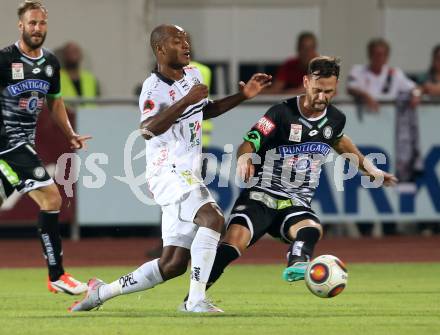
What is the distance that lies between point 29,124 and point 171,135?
1867 millimetres

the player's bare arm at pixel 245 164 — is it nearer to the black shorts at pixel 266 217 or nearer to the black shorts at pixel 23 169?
the black shorts at pixel 266 217

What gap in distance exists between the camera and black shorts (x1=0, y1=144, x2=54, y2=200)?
9.70m

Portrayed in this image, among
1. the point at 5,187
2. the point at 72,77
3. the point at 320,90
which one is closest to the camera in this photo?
the point at 320,90

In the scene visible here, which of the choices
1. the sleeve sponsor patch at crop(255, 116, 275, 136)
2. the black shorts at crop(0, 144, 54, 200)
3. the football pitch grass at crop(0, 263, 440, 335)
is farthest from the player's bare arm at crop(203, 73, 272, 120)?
the black shorts at crop(0, 144, 54, 200)

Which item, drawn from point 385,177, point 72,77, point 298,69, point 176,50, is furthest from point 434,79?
point 176,50

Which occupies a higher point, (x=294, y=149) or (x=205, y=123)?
(x=294, y=149)

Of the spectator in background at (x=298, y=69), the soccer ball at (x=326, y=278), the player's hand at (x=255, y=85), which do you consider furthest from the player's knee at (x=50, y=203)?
the spectator in background at (x=298, y=69)

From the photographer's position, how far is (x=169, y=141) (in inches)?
330

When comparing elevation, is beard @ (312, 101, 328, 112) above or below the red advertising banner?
above

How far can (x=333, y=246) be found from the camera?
595 inches

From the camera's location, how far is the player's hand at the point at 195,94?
8.09 metres

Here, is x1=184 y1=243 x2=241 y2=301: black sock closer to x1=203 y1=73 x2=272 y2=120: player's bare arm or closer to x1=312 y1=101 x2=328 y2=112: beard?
x1=203 y1=73 x2=272 y2=120: player's bare arm

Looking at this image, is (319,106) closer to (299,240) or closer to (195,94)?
(299,240)

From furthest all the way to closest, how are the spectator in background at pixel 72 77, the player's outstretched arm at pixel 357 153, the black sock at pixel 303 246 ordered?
the spectator in background at pixel 72 77
the player's outstretched arm at pixel 357 153
the black sock at pixel 303 246
